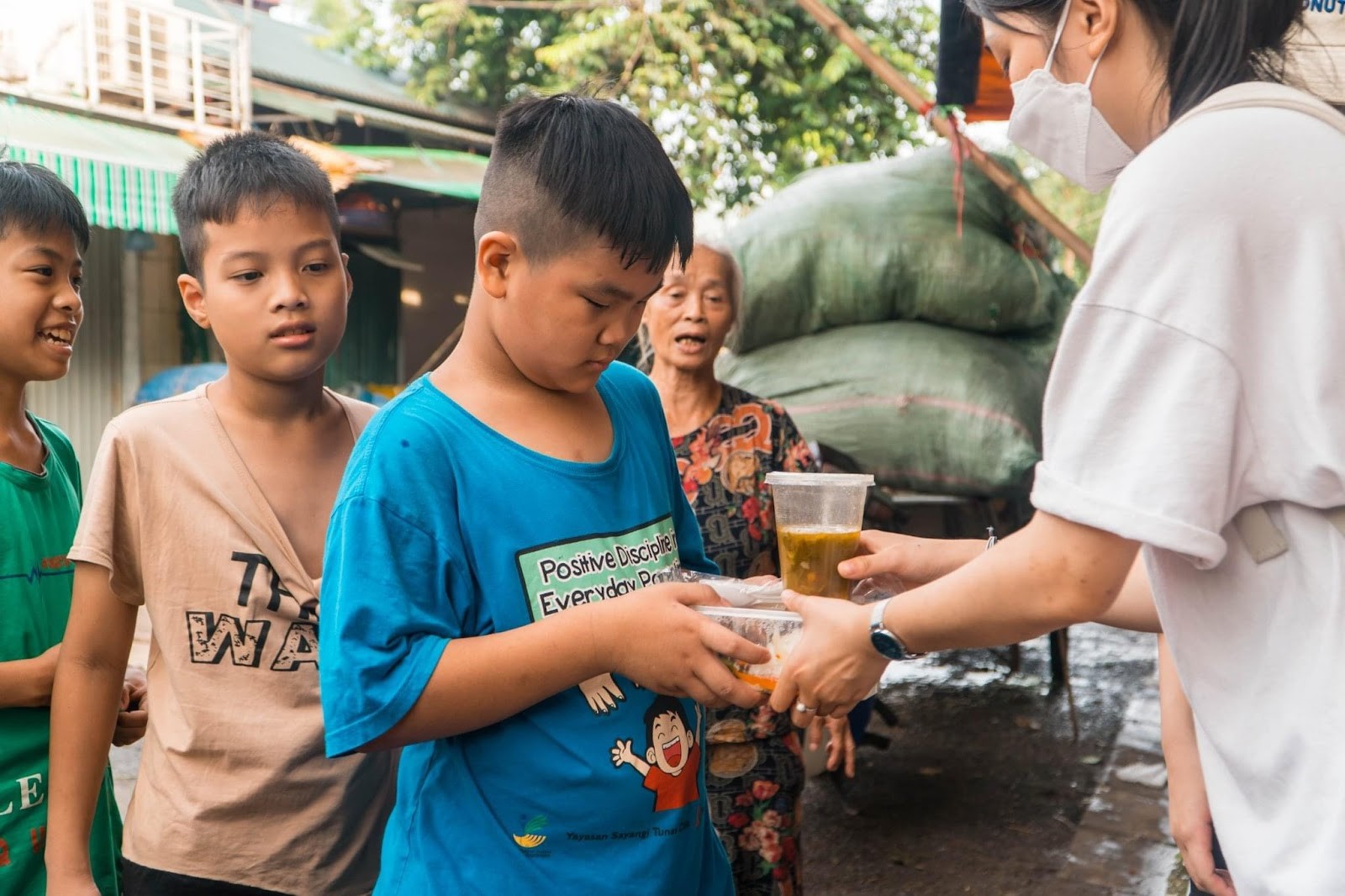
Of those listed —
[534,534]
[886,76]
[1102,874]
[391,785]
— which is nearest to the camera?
[534,534]

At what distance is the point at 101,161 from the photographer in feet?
24.7

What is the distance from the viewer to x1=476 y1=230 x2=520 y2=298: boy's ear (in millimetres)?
1356

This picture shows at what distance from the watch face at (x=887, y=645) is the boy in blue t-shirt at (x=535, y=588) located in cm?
14

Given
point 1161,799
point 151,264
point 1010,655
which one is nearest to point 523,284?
point 1161,799

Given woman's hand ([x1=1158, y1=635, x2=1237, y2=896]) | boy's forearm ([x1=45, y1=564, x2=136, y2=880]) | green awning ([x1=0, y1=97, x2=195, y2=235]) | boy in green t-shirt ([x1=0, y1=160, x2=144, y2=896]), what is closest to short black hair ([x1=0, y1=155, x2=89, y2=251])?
boy in green t-shirt ([x1=0, y1=160, x2=144, y2=896])

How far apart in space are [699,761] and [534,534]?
0.40m

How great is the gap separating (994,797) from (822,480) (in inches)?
143

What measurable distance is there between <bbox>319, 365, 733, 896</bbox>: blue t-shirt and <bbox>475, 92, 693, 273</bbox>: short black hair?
24 centimetres

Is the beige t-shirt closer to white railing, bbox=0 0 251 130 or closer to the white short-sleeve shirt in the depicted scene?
the white short-sleeve shirt

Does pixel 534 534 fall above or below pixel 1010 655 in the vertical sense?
above

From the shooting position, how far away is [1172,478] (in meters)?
1.00

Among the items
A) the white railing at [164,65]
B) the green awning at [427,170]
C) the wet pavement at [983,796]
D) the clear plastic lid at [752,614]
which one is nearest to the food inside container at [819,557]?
the clear plastic lid at [752,614]

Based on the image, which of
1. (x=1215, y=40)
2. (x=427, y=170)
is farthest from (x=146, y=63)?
(x=1215, y=40)

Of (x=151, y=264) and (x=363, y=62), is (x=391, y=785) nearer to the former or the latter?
(x=151, y=264)
